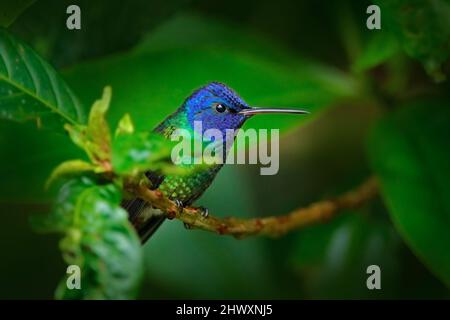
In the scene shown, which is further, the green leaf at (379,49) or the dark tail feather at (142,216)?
the green leaf at (379,49)

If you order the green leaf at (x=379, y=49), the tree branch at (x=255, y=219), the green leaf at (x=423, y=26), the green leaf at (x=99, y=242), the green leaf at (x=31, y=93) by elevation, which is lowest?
the green leaf at (x=99, y=242)

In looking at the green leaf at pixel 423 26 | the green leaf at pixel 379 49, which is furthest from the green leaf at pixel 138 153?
the green leaf at pixel 379 49

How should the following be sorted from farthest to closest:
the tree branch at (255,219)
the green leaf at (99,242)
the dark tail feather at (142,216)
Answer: the dark tail feather at (142,216) → the tree branch at (255,219) → the green leaf at (99,242)

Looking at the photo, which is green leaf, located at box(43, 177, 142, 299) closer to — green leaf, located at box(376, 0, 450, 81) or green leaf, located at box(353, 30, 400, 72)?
green leaf, located at box(376, 0, 450, 81)

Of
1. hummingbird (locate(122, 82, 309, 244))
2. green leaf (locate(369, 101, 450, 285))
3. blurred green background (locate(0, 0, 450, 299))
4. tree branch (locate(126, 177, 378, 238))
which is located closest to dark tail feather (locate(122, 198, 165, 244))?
hummingbird (locate(122, 82, 309, 244))

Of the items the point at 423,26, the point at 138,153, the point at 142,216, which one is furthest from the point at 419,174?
the point at 138,153

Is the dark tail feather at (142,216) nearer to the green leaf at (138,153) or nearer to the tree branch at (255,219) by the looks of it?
the tree branch at (255,219)
